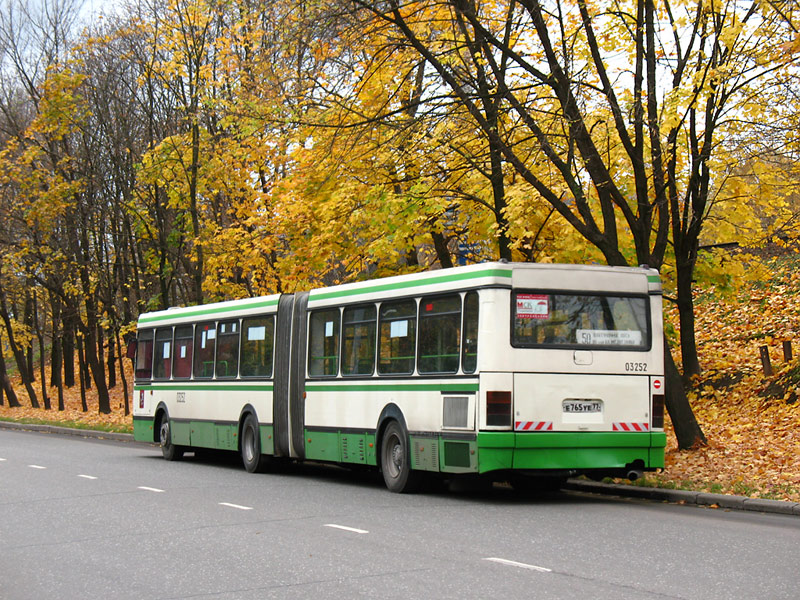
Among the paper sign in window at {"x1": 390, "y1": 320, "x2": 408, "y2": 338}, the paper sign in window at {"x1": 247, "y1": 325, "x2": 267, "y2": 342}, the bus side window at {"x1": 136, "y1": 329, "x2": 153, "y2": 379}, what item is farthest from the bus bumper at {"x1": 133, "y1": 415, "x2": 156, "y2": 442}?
the paper sign in window at {"x1": 390, "y1": 320, "x2": 408, "y2": 338}

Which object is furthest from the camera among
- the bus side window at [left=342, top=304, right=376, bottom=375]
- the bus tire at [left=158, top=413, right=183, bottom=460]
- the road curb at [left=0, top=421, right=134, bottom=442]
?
the road curb at [left=0, top=421, right=134, bottom=442]

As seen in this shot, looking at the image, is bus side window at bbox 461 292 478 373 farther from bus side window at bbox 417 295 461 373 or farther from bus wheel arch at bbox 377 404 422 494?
Answer: bus wheel arch at bbox 377 404 422 494

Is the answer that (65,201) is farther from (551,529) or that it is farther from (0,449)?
(551,529)

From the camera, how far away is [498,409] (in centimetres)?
1371

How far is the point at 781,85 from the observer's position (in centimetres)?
1836

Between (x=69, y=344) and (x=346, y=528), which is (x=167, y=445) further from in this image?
(x=69, y=344)

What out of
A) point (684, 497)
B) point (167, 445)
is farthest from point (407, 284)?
point (167, 445)

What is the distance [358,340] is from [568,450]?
408 centimetres

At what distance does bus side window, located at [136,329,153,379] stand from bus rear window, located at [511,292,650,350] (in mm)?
12287

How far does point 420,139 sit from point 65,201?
62.8ft

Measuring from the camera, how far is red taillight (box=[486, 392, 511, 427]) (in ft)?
44.9

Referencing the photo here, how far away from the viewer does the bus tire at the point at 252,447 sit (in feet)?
64.1

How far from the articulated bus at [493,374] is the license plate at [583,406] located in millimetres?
16

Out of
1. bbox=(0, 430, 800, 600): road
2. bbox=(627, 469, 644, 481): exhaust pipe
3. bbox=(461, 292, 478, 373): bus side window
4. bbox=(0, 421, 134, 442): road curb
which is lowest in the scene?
bbox=(0, 430, 800, 600): road
